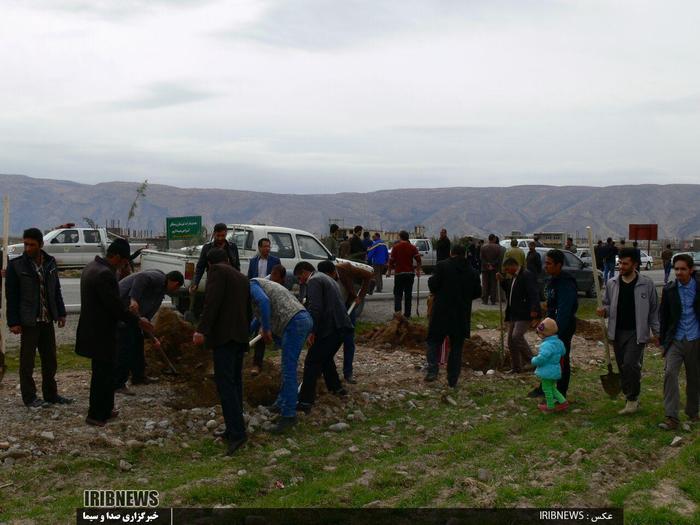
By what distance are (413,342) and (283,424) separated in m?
5.89

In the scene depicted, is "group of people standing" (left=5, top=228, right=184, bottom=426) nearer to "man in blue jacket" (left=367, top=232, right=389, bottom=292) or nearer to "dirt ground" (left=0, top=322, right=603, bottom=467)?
"dirt ground" (left=0, top=322, right=603, bottom=467)

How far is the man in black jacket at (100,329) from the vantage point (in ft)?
26.1

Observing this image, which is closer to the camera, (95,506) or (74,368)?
(95,506)

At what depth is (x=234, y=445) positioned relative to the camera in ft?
24.4

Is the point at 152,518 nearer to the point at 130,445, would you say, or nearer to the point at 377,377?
the point at 130,445

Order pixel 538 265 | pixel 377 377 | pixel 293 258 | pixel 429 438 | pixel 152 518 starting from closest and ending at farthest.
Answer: pixel 152 518
pixel 429 438
pixel 377 377
pixel 293 258
pixel 538 265

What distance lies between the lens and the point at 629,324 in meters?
8.67

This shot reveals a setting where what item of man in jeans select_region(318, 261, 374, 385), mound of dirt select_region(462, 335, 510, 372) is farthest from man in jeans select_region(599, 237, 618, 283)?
man in jeans select_region(318, 261, 374, 385)

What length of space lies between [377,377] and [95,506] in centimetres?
567

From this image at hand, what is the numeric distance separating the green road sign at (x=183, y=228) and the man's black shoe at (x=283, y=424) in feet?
46.0

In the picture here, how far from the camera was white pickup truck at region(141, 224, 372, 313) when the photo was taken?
15.4 m

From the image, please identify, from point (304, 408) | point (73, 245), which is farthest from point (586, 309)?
point (73, 245)

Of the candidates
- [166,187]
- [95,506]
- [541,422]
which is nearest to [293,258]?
[541,422]

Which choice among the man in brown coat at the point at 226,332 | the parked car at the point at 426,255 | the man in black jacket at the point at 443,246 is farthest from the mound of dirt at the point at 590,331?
the parked car at the point at 426,255
